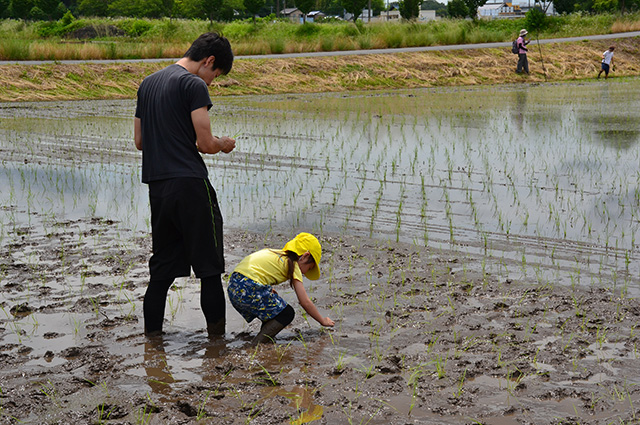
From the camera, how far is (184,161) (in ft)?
14.4

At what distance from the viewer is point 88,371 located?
405cm

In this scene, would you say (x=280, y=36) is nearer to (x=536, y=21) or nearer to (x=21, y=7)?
(x=536, y=21)

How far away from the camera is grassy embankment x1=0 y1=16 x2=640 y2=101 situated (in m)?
23.8

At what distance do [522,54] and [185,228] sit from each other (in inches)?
1123

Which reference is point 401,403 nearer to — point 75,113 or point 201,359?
point 201,359

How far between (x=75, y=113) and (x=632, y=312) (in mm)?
→ 16553

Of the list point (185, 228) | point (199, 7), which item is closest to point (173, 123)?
point (185, 228)

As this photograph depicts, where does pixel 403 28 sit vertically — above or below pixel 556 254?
above

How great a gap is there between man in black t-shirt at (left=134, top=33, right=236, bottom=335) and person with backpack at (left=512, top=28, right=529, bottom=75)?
2724 centimetres

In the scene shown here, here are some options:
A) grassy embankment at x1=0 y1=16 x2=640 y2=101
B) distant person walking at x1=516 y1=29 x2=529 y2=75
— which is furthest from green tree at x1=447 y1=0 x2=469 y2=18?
distant person walking at x1=516 y1=29 x2=529 y2=75

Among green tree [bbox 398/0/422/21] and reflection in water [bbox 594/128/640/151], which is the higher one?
green tree [bbox 398/0/422/21]

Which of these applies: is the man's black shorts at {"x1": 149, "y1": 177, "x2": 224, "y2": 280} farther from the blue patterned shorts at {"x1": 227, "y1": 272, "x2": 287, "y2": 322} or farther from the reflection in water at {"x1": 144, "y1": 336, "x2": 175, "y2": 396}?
the reflection in water at {"x1": 144, "y1": 336, "x2": 175, "y2": 396}

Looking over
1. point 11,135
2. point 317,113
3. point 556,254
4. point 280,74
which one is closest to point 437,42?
point 280,74

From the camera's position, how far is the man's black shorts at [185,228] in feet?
14.4
